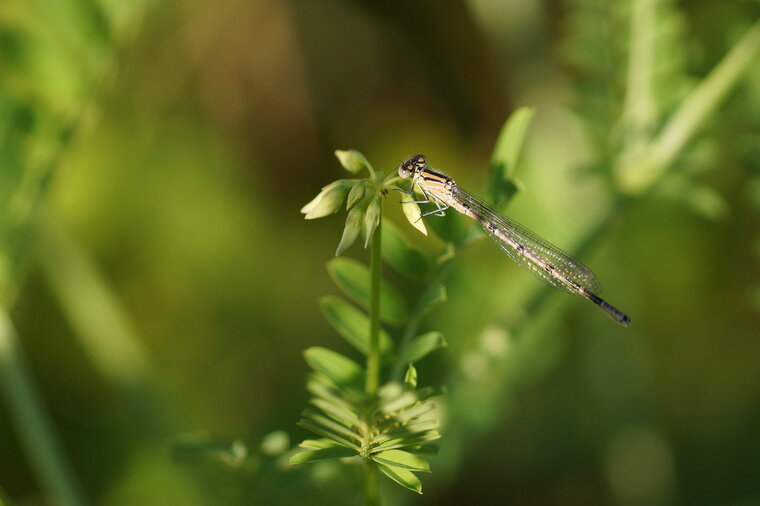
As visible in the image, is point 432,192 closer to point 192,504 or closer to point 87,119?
point 87,119

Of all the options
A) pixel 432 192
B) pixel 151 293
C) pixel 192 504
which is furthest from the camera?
pixel 151 293

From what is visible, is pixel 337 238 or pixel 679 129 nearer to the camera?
pixel 679 129

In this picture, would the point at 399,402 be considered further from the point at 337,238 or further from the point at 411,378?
the point at 337,238

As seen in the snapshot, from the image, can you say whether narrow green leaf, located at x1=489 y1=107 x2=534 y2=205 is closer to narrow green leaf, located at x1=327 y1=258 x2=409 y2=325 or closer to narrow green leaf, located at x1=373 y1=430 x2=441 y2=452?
narrow green leaf, located at x1=327 y1=258 x2=409 y2=325

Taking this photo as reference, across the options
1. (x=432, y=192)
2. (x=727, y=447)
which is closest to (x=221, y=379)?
(x=432, y=192)

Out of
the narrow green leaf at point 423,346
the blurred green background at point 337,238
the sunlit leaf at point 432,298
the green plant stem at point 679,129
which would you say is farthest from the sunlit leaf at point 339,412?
the green plant stem at point 679,129

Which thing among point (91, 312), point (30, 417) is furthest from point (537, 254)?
point (30, 417)

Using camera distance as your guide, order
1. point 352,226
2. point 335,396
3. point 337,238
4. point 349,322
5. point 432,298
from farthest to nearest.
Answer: point 337,238 < point 349,322 < point 432,298 < point 352,226 < point 335,396

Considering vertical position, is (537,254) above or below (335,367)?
above
